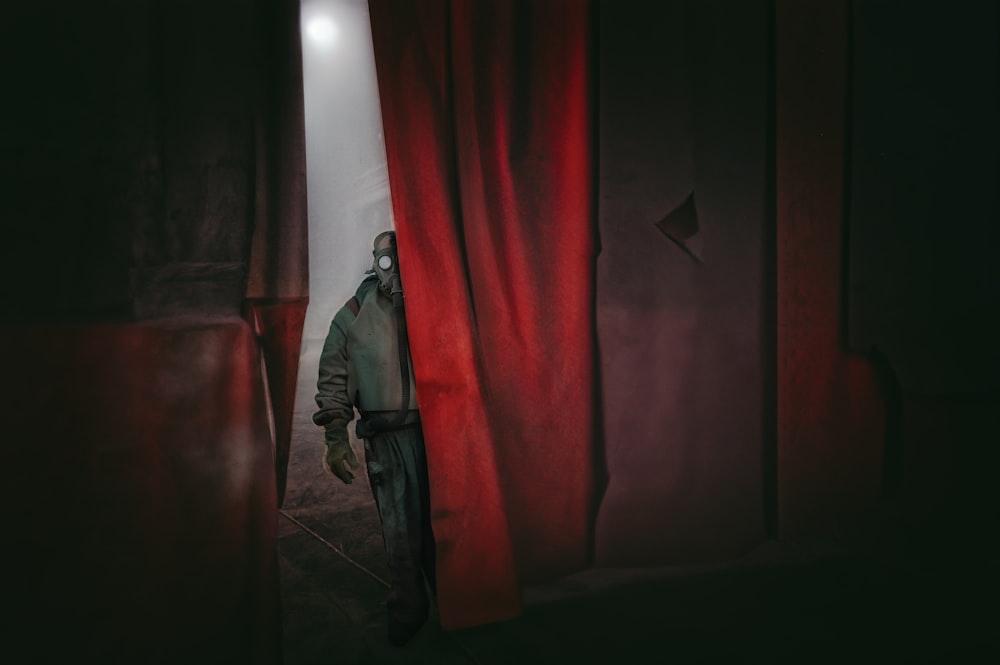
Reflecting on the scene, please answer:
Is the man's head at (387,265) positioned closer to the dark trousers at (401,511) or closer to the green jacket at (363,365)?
the green jacket at (363,365)

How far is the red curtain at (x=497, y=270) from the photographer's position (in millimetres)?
1861

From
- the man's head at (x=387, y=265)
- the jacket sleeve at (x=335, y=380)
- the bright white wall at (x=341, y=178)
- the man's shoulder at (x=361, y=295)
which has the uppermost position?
the bright white wall at (x=341, y=178)

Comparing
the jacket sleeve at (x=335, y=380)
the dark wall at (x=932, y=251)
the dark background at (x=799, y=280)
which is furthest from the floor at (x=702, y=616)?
the jacket sleeve at (x=335, y=380)

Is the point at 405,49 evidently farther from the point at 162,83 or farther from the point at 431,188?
the point at 162,83

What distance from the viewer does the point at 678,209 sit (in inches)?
88.6

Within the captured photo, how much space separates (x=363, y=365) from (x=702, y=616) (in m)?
1.55

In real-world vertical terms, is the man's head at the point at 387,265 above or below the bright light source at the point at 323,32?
below

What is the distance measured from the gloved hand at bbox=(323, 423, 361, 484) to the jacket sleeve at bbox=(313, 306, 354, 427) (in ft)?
0.09

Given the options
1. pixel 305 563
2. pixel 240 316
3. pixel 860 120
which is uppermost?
pixel 860 120

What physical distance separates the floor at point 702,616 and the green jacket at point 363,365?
0.81m

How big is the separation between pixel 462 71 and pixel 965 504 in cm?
293

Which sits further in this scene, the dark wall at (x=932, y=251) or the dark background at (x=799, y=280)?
the dark wall at (x=932, y=251)

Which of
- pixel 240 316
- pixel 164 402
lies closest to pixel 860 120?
pixel 240 316

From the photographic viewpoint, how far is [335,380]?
1862 millimetres
